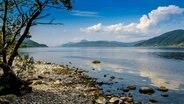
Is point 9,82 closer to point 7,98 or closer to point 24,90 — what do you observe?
point 24,90

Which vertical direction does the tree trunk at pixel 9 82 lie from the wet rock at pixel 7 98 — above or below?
above

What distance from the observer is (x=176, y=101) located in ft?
134

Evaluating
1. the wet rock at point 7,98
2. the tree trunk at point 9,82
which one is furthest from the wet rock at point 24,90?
the wet rock at point 7,98

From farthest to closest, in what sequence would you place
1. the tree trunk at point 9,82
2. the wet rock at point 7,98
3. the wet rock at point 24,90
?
the wet rock at point 24,90 < the tree trunk at point 9,82 < the wet rock at point 7,98

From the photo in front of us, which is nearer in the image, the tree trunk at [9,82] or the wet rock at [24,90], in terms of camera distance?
the tree trunk at [9,82]

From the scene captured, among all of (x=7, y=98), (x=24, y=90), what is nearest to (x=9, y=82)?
(x=24, y=90)

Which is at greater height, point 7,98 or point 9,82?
point 9,82

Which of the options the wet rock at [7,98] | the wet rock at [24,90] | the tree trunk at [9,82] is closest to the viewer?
the wet rock at [7,98]

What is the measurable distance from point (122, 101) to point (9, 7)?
59.0 feet

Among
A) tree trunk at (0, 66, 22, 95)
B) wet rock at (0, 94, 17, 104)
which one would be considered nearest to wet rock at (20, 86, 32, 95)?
tree trunk at (0, 66, 22, 95)

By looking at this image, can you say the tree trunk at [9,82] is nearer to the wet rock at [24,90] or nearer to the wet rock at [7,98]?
the wet rock at [24,90]

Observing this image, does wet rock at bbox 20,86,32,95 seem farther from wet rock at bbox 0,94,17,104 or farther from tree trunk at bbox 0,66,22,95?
wet rock at bbox 0,94,17,104

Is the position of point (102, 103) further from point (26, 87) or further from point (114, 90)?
point (114, 90)

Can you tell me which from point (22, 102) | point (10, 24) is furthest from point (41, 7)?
point (22, 102)
